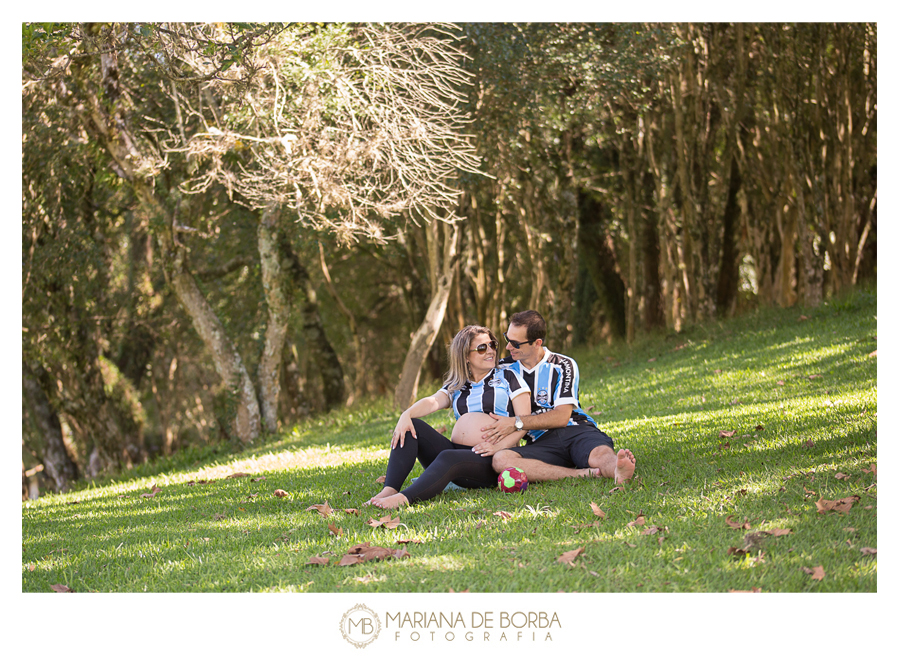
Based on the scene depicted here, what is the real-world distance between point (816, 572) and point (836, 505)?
94 cm

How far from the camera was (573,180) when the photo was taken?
50.9 feet

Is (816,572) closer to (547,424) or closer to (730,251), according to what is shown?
(547,424)

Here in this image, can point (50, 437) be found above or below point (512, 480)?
below

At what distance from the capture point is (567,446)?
18.5 feet

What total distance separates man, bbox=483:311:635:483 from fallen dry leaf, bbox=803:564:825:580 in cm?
184

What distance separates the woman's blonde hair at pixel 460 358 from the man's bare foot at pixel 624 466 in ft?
4.26

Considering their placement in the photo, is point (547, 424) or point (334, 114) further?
point (334, 114)

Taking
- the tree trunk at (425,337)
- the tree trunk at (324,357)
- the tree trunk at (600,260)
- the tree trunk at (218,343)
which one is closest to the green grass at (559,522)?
the tree trunk at (218,343)

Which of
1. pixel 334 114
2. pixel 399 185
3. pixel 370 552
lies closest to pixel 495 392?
pixel 370 552

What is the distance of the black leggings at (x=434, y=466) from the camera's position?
522cm
